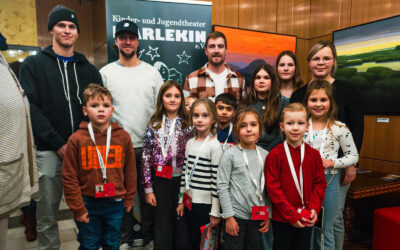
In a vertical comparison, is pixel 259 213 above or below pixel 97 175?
below

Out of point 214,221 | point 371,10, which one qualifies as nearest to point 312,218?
point 214,221

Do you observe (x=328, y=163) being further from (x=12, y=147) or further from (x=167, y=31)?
(x=167, y=31)

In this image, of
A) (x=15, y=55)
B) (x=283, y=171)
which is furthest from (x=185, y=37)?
(x=15, y=55)

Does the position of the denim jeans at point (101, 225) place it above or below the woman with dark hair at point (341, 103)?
below

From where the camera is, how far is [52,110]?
1.96 meters

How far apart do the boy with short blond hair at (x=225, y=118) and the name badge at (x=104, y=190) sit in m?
0.92

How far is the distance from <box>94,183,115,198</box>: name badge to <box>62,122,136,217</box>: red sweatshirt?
0.04 m

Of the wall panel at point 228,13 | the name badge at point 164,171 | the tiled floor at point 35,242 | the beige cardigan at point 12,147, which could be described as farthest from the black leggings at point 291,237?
the wall panel at point 228,13

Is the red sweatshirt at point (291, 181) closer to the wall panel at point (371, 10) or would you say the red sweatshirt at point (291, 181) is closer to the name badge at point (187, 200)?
the name badge at point (187, 200)

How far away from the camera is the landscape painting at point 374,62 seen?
3.65 m

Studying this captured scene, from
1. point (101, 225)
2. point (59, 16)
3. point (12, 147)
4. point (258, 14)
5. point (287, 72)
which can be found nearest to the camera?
point (12, 147)

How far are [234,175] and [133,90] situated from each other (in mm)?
1220

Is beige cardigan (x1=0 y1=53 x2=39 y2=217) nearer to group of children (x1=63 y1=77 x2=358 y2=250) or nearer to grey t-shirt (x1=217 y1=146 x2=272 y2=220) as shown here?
group of children (x1=63 y1=77 x2=358 y2=250)

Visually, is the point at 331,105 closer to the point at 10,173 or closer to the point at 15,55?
the point at 10,173
